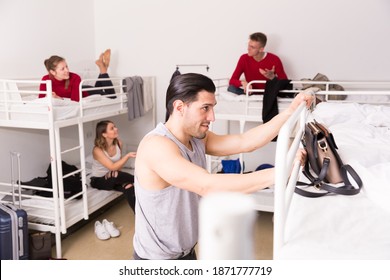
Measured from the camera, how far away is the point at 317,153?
1.14 m

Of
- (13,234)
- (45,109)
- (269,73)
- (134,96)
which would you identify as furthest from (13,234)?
(269,73)

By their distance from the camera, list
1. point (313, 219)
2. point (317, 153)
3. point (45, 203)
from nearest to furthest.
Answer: point (313, 219), point (317, 153), point (45, 203)

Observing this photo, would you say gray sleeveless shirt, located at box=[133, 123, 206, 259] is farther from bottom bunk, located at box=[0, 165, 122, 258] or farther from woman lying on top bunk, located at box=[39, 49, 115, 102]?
woman lying on top bunk, located at box=[39, 49, 115, 102]

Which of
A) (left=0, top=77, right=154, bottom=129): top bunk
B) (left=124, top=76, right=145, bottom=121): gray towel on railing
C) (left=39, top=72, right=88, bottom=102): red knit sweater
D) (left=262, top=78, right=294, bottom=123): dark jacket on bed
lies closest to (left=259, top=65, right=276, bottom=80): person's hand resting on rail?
(left=262, top=78, right=294, bottom=123): dark jacket on bed

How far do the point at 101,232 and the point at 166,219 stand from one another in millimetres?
1929

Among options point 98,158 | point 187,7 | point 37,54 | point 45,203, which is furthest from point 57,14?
point 45,203

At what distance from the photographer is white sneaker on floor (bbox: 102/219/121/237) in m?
3.03

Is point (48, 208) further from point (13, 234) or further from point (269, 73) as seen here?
point (269, 73)

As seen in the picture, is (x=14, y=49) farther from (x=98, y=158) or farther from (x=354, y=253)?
(x=354, y=253)

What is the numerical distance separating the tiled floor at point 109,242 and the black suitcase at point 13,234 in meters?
0.39

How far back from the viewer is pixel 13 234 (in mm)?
2396

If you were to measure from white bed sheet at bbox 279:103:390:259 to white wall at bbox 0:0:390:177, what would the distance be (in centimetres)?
236

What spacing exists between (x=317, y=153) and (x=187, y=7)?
315 centimetres

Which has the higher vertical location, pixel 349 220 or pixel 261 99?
pixel 261 99
